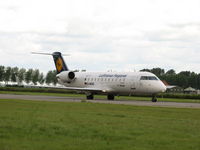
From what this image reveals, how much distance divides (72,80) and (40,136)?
151 ft

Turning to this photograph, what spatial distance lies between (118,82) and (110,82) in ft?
4.79

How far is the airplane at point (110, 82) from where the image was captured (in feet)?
161

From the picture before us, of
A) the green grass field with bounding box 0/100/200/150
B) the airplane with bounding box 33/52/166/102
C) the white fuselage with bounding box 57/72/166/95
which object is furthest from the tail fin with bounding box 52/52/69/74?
the green grass field with bounding box 0/100/200/150

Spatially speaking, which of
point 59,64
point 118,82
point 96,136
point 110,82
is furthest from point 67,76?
point 96,136

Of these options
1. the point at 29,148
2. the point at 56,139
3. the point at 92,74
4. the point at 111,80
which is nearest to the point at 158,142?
the point at 56,139

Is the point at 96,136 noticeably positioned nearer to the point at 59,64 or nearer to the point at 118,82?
the point at 118,82

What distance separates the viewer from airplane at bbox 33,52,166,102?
4922cm

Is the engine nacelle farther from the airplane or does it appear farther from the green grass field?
the green grass field

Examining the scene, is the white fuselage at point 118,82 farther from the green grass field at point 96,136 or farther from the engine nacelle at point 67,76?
the green grass field at point 96,136

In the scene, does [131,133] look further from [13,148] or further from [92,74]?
[92,74]

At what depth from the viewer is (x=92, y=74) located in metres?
57.5

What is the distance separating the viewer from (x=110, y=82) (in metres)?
53.7

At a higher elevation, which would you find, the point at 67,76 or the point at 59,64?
the point at 59,64

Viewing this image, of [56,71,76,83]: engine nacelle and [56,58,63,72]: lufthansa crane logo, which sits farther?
[56,58,63,72]: lufthansa crane logo
